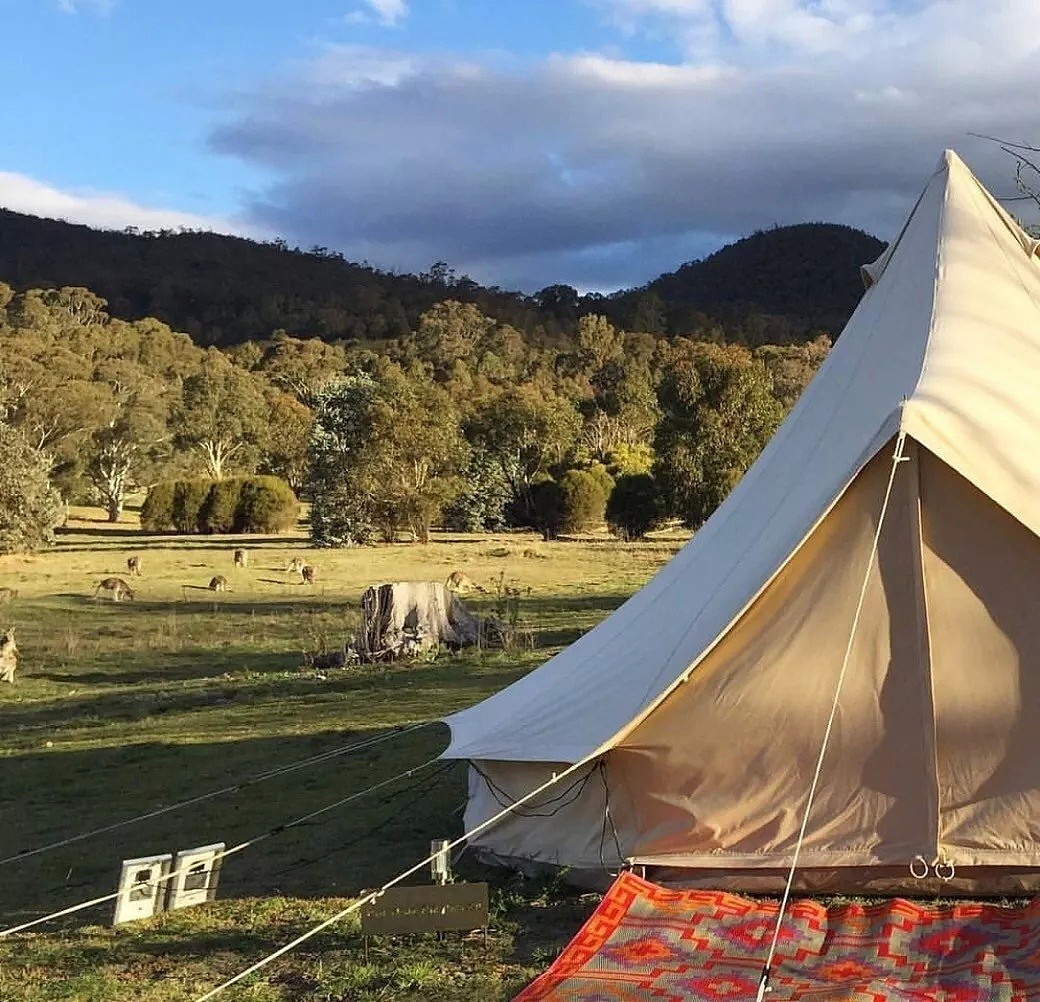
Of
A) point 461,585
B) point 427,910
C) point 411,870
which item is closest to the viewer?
point 411,870

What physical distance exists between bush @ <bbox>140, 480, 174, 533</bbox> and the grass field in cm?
1904

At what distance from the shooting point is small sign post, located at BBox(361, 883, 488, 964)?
178 inches

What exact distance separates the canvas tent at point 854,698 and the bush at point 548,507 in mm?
33927

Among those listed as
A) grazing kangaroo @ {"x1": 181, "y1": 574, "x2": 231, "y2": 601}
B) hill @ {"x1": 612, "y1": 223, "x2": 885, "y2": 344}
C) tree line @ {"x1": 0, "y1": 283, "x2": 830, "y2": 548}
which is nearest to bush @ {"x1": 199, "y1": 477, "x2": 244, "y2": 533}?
tree line @ {"x1": 0, "y1": 283, "x2": 830, "y2": 548}

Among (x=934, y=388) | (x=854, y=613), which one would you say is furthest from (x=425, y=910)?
(x=934, y=388)

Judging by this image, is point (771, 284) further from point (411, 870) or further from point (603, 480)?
point (411, 870)

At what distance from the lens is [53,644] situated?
55.7 ft

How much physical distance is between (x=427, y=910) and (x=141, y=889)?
4.54 feet

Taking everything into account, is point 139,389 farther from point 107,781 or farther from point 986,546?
point 986,546

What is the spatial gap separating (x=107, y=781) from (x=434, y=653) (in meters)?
5.20

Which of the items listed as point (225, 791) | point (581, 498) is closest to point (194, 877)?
point (225, 791)

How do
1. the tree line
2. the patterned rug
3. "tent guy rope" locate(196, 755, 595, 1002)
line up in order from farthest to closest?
the tree line
"tent guy rope" locate(196, 755, 595, 1002)
the patterned rug

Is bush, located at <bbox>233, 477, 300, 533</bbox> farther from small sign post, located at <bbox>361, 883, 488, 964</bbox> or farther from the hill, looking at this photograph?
the hill

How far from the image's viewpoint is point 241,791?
791 centimetres
